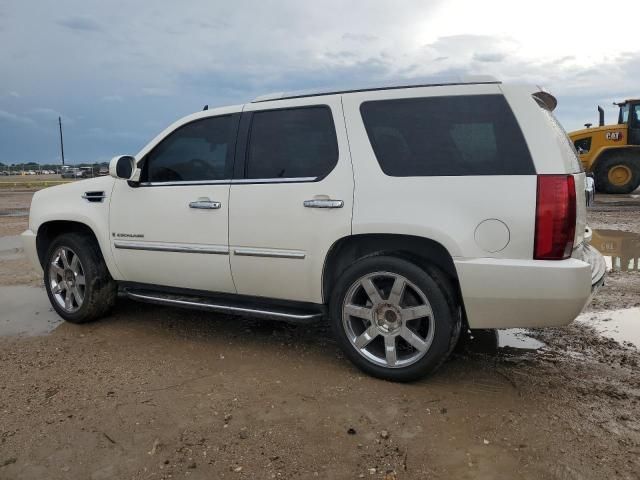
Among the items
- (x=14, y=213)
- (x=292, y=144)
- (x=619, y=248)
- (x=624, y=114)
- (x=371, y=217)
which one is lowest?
(x=619, y=248)

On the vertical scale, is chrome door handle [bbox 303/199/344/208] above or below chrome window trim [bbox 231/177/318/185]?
below

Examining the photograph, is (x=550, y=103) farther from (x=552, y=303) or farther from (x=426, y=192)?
(x=552, y=303)

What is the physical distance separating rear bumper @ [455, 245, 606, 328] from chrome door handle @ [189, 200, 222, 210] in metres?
1.81

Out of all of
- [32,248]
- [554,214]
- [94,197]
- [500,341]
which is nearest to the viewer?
[554,214]

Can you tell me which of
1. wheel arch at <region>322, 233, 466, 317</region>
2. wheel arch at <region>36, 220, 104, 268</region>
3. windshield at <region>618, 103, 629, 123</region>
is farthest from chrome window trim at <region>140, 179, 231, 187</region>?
windshield at <region>618, 103, 629, 123</region>

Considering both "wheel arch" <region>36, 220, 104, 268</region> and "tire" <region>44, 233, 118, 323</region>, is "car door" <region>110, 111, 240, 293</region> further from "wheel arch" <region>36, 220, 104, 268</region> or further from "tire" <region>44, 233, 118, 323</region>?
"wheel arch" <region>36, 220, 104, 268</region>

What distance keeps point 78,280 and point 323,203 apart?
2.58m

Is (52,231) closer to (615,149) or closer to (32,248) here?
(32,248)

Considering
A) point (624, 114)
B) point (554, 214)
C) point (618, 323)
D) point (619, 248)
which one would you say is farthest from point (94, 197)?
point (624, 114)

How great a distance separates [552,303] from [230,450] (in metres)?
1.94

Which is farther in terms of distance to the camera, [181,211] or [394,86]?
[181,211]

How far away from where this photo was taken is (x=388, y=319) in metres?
3.54

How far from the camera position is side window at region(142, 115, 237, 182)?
13.6ft

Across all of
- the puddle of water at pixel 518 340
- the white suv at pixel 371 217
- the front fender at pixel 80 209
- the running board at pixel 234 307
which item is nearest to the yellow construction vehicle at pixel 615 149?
the puddle of water at pixel 518 340
